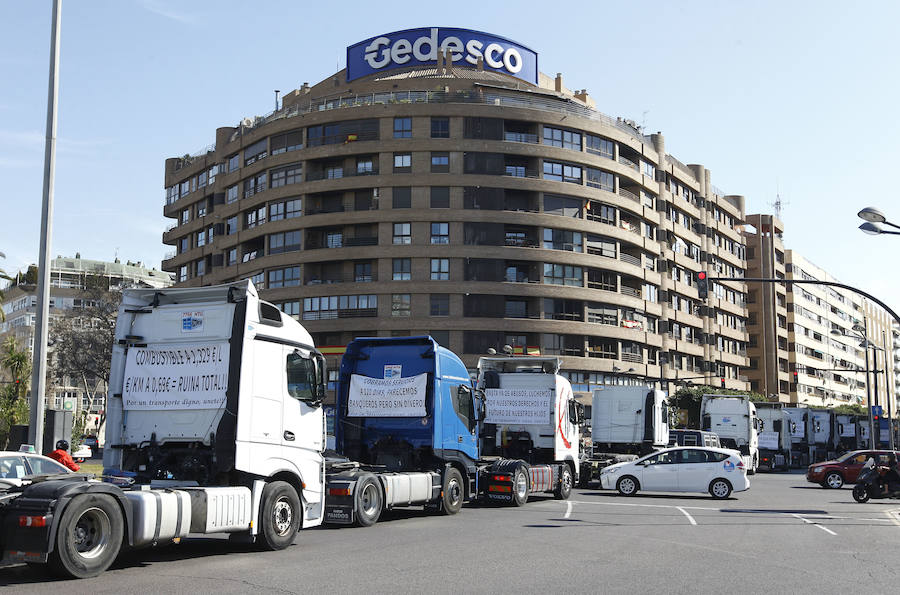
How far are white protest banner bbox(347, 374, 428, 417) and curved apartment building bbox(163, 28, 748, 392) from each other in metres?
41.4

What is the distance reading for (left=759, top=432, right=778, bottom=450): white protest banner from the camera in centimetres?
4822

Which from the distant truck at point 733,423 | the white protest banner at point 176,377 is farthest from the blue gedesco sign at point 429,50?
the white protest banner at point 176,377

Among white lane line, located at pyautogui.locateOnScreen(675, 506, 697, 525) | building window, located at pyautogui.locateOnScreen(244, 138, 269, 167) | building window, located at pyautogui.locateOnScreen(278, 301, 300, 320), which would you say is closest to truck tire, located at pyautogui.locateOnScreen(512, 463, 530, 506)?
white lane line, located at pyautogui.locateOnScreen(675, 506, 697, 525)

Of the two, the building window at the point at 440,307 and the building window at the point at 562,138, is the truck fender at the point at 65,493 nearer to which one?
the building window at the point at 440,307

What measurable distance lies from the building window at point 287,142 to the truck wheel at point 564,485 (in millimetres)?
44858

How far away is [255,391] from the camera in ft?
39.9

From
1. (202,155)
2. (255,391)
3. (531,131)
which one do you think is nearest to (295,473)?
(255,391)

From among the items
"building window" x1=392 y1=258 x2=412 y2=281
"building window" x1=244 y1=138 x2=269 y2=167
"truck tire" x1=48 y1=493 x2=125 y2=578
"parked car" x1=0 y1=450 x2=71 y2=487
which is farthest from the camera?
"building window" x1=244 y1=138 x2=269 y2=167

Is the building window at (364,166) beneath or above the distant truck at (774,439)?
above

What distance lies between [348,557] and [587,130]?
2230 inches

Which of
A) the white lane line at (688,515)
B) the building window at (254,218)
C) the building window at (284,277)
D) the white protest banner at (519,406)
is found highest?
the building window at (254,218)

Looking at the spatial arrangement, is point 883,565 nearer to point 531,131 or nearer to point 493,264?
point 493,264

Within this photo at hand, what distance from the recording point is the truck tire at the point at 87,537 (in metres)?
9.40

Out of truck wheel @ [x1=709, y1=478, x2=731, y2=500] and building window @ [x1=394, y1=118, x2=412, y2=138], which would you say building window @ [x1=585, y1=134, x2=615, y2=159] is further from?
truck wheel @ [x1=709, y1=478, x2=731, y2=500]
